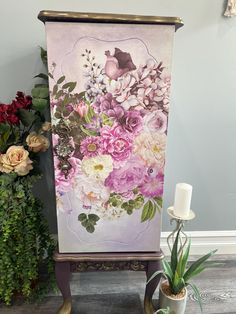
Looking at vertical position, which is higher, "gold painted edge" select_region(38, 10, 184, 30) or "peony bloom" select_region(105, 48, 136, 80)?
"gold painted edge" select_region(38, 10, 184, 30)

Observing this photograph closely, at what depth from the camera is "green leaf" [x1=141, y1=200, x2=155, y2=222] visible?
4.04ft

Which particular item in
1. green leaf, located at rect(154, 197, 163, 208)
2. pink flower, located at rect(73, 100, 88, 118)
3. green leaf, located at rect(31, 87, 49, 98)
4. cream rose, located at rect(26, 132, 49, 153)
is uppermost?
green leaf, located at rect(31, 87, 49, 98)

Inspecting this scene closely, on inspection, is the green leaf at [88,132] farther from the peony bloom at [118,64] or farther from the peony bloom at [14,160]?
the peony bloom at [14,160]

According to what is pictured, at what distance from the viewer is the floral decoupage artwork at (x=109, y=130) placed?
106 cm

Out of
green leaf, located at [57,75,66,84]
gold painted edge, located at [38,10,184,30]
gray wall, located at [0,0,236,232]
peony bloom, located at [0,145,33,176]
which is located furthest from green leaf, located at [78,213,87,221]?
gold painted edge, located at [38,10,184,30]

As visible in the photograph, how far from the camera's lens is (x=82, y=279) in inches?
63.7

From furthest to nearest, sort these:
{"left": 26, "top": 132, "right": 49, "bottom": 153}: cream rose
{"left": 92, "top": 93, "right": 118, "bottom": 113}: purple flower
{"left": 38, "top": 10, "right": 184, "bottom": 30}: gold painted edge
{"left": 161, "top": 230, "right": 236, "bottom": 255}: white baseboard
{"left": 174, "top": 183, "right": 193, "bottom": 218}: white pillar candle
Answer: {"left": 161, "top": 230, "right": 236, "bottom": 255}: white baseboard
{"left": 26, "top": 132, "right": 49, "bottom": 153}: cream rose
{"left": 174, "top": 183, "right": 193, "bottom": 218}: white pillar candle
{"left": 92, "top": 93, "right": 118, "bottom": 113}: purple flower
{"left": 38, "top": 10, "right": 184, "bottom": 30}: gold painted edge

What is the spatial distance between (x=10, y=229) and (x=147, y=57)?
951mm

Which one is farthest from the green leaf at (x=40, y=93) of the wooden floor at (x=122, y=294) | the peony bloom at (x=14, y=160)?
the wooden floor at (x=122, y=294)

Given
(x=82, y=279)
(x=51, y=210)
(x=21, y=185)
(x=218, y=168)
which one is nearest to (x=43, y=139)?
(x=21, y=185)

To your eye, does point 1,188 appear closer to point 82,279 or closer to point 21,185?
point 21,185

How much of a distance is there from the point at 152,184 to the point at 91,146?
31 centimetres

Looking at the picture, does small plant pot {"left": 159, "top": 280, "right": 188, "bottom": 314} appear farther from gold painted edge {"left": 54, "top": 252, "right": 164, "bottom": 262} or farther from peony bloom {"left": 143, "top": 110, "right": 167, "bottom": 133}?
peony bloom {"left": 143, "top": 110, "right": 167, "bottom": 133}

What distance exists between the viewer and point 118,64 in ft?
3.53
